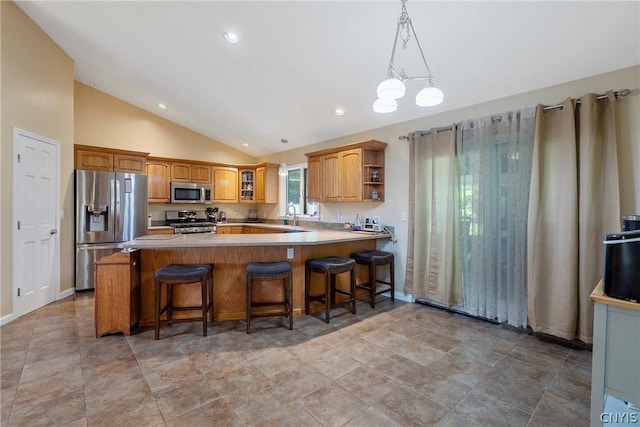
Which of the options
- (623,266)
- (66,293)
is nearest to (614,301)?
(623,266)

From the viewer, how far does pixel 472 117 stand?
11.5ft

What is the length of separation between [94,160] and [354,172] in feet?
14.4

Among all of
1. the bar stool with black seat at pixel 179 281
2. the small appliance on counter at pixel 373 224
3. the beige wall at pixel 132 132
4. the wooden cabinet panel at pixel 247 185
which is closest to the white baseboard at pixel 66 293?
the bar stool with black seat at pixel 179 281

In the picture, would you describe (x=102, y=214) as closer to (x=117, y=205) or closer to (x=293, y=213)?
(x=117, y=205)

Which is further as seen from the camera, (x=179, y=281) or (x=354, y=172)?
(x=354, y=172)

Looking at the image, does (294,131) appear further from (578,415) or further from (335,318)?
(578,415)

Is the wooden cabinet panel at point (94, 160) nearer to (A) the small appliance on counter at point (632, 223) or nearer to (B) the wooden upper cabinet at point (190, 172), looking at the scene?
(B) the wooden upper cabinet at point (190, 172)

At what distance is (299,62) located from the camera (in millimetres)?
3301

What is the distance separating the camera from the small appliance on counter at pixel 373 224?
4.41 m

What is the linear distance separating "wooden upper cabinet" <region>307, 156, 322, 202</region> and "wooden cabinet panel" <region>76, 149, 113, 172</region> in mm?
3500

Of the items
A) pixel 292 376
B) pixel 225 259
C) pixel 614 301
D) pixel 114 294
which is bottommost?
pixel 292 376

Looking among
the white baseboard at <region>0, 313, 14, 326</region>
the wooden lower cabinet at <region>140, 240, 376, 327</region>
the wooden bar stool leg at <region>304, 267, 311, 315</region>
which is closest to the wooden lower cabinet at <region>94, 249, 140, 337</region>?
the wooden lower cabinet at <region>140, 240, 376, 327</region>

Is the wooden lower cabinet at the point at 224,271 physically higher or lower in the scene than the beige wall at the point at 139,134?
lower

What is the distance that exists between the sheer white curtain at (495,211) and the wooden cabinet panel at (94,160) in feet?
18.4
